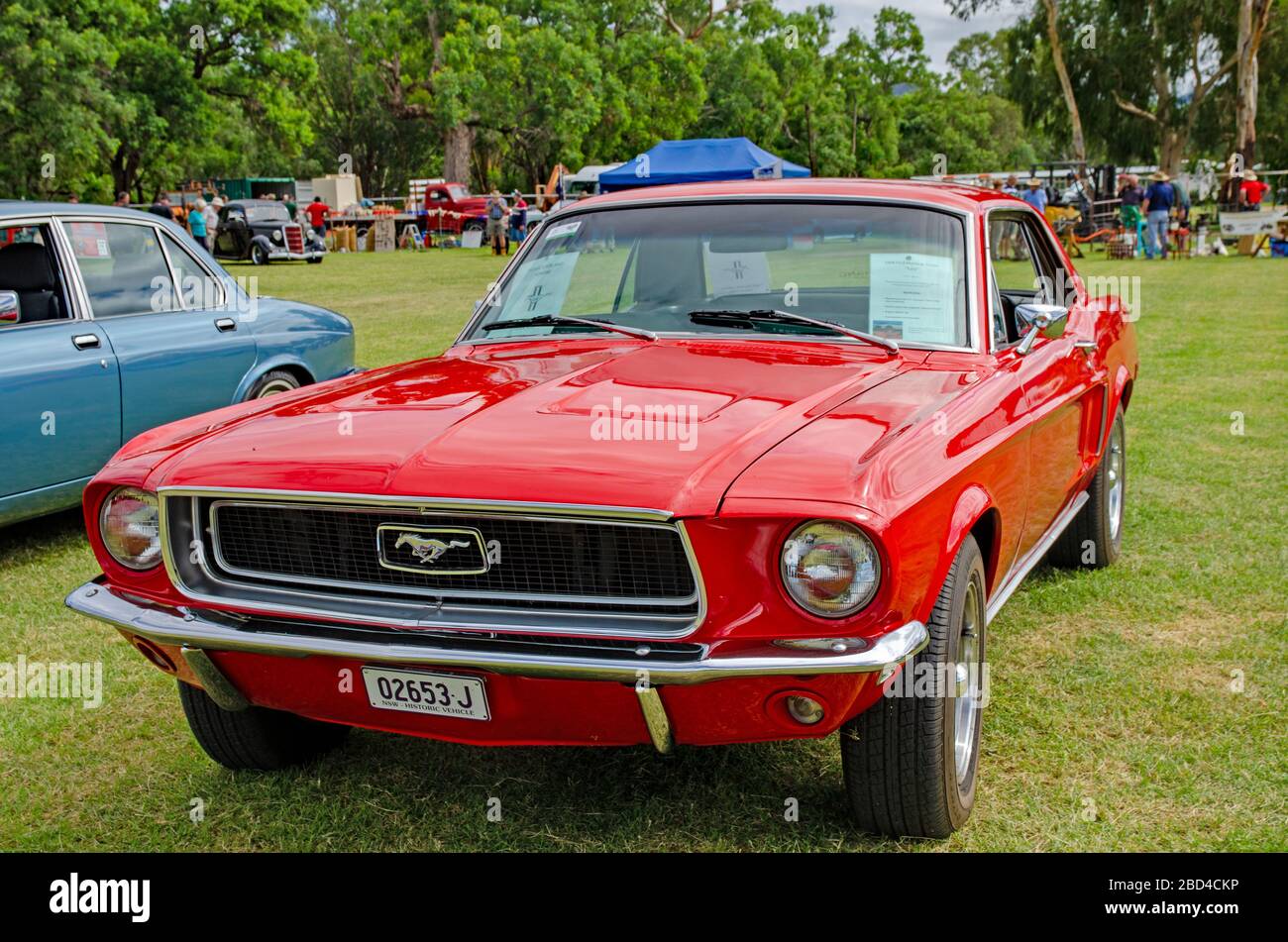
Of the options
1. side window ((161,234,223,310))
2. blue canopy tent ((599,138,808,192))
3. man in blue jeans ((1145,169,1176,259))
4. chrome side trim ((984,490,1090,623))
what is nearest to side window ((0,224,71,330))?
side window ((161,234,223,310))

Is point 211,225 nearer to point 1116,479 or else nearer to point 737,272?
point 1116,479

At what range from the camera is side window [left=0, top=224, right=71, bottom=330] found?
5938mm

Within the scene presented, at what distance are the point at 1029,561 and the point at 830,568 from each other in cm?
166

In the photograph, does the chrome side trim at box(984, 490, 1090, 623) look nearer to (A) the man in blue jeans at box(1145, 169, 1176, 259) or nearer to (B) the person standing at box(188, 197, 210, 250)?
(A) the man in blue jeans at box(1145, 169, 1176, 259)

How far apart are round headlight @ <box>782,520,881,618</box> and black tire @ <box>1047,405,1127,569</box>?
9.09 feet

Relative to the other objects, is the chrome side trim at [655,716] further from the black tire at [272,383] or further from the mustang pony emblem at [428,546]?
the black tire at [272,383]

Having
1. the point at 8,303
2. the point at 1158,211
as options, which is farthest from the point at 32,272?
the point at 1158,211

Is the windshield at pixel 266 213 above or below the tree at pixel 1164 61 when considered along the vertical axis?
below

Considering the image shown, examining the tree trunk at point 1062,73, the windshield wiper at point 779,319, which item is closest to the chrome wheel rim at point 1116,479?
the windshield wiper at point 779,319

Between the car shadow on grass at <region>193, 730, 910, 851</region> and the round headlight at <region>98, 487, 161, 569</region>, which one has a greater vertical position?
the round headlight at <region>98, 487, 161, 569</region>

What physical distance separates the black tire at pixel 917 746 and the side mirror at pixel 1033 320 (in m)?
1.08

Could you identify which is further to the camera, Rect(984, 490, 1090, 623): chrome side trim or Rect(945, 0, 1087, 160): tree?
Rect(945, 0, 1087, 160): tree

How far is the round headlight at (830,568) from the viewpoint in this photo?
8.45 ft

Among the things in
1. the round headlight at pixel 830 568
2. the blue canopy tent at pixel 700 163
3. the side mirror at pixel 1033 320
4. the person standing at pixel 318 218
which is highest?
the blue canopy tent at pixel 700 163
